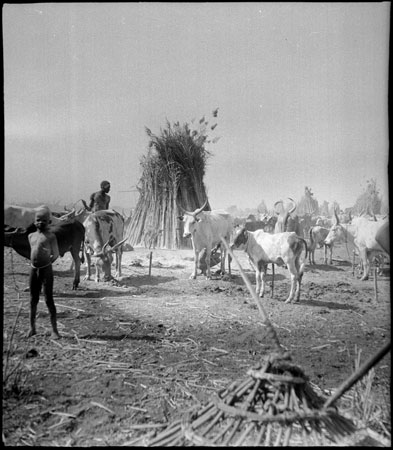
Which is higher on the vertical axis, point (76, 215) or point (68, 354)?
point (76, 215)

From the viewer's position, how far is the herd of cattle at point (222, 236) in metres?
4.69

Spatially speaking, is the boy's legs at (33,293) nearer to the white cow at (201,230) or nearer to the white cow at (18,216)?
the white cow at (18,216)

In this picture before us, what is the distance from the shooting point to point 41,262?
13.4 ft

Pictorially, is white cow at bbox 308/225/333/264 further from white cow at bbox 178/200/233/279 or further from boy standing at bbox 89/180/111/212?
boy standing at bbox 89/180/111/212

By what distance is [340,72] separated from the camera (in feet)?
15.2

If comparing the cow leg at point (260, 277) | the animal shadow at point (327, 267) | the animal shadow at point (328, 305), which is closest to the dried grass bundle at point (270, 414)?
the animal shadow at point (328, 305)

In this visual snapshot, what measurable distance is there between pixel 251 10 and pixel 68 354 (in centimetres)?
396

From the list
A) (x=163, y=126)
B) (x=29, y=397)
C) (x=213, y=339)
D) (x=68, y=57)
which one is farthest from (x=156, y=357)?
(x=68, y=57)

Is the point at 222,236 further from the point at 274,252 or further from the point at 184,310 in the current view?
the point at 184,310

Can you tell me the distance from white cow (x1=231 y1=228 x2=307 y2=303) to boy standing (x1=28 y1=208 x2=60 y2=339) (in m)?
2.63

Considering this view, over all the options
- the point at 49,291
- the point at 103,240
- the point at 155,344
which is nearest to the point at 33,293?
the point at 49,291

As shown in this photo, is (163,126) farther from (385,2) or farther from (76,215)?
(385,2)

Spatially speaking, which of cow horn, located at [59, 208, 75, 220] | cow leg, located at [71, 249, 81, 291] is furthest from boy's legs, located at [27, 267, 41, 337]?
cow horn, located at [59, 208, 75, 220]

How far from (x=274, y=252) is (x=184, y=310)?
1.51 m
